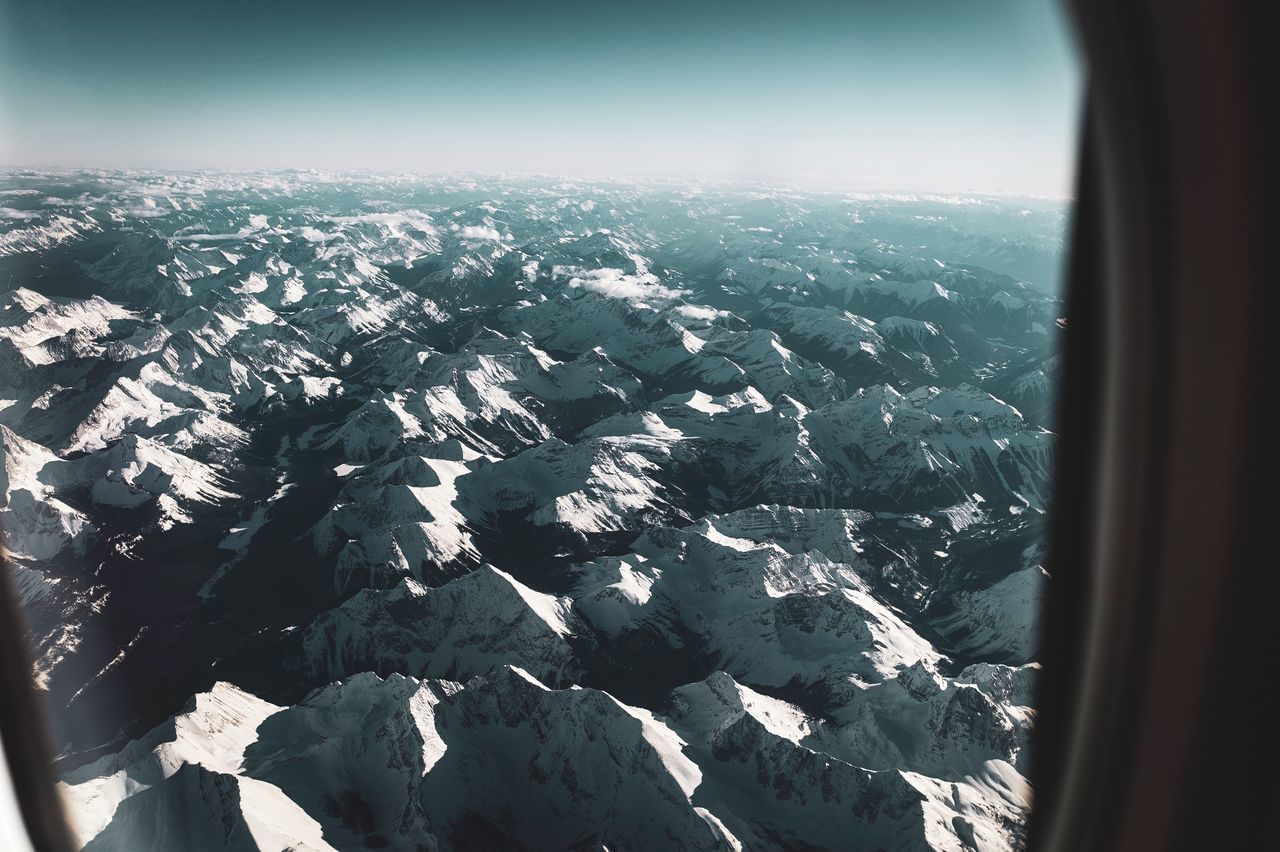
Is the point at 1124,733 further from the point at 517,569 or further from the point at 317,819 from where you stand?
the point at 517,569

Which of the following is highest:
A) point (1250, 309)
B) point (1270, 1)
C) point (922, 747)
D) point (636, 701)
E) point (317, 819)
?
point (1270, 1)

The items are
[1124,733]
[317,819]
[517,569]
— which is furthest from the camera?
[517,569]

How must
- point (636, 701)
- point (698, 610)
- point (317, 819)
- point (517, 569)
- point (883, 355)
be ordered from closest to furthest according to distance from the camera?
1. point (317, 819)
2. point (636, 701)
3. point (698, 610)
4. point (517, 569)
5. point (883, 355)

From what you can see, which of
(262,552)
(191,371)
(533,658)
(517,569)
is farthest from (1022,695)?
(191,371)

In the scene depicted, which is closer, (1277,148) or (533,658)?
(1277,148)

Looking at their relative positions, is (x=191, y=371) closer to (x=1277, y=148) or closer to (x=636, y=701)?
(x=636, y=701)

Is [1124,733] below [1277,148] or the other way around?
below

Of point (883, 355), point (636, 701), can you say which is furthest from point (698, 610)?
point (883, 355)
